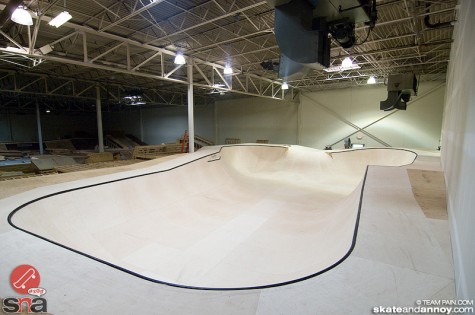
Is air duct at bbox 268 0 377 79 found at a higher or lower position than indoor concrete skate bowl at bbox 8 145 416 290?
higher

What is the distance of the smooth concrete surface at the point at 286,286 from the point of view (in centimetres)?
137

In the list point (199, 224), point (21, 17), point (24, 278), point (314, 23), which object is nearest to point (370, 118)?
point (314, 23)

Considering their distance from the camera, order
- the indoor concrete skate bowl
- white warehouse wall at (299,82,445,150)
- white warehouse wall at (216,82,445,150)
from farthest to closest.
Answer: white warehouse wall at (216,82,445,150), white warehouse wall at (299,82,445,150), the indoor concrete skate bowl

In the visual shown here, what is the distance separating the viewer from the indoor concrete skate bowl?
281 centimetres

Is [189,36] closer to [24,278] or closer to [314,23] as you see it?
[314,23]

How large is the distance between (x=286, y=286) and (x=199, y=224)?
3.01 meters

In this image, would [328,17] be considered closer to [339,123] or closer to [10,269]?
[10,269]

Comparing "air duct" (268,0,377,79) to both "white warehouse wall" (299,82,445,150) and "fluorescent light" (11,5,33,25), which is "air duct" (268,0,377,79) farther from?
Answer: "white warehouse wall" (299,82,445,150)

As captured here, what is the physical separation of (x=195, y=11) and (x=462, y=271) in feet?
20.6

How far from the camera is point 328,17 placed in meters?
2.85

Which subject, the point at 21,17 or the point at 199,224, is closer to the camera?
the point at 21,17
